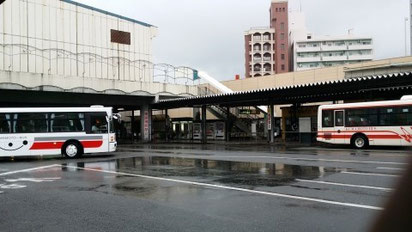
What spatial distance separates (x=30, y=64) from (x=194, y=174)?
31.6 m

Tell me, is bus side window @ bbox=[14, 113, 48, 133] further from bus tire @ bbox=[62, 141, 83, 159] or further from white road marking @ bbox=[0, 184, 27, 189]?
white road marking @ bbox=[0, 184, 27, 189]

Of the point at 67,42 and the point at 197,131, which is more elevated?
the point at 67,42

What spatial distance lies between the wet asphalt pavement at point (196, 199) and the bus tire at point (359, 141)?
10.8m

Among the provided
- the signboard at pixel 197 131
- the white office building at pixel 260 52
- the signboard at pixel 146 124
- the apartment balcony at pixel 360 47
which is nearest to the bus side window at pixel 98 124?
the signboard at pixel 197 131

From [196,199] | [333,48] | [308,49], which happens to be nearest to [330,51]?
[333,48]

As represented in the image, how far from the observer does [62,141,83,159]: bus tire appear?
68.0 feet

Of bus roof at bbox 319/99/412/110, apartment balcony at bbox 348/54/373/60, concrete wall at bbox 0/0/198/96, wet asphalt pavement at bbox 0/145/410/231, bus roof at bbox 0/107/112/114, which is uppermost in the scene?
apartment balcony at bbox 348/54/373/60

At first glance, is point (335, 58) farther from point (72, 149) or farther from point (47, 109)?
point (47, 109)

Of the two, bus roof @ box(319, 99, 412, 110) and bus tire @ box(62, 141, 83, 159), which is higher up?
bus roof @ box(319, 99, 412, 110)

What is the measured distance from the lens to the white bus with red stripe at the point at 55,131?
1983 centimetres

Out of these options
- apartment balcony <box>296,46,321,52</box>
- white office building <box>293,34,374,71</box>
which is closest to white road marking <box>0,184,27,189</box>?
white office building <box>293,34,374,71</box>

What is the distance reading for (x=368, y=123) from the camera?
23.8 m

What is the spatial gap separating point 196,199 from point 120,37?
4163 cm

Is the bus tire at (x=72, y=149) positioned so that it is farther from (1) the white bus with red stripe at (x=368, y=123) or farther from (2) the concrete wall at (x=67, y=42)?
(2) the concrete wall at (x=67, y=42)
